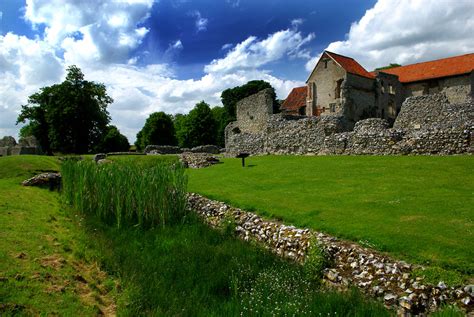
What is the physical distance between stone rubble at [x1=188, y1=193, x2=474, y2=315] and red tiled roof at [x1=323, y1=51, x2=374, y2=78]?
33431 millimetres

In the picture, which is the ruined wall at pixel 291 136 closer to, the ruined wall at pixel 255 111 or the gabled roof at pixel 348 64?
the ruined wall at pixel 255 111

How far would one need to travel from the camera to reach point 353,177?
37.7 feet

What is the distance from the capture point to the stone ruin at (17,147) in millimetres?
28609

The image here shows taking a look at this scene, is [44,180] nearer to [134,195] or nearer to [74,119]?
[134,195]

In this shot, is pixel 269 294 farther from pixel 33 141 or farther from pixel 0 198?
pixel 33 141

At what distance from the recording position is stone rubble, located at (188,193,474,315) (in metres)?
4.72

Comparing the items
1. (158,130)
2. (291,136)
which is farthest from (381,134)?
(158,130)

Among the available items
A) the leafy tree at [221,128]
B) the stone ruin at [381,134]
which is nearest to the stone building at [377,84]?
the stone ruin at [381,134]

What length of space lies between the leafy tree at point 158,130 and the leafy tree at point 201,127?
3.44 meters

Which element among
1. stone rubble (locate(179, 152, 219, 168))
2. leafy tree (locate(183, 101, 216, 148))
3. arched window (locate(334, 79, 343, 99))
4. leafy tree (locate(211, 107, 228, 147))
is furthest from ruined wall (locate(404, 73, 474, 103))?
leafy tree (locate(211, 107, 228, 147))

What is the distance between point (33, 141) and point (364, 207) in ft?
112

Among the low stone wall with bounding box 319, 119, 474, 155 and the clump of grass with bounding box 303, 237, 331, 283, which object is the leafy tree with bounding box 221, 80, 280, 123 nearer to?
the low stone wall with bounding box 319, 119, 474, 155

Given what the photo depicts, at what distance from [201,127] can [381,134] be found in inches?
1752

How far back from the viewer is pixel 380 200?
27.9 feet
